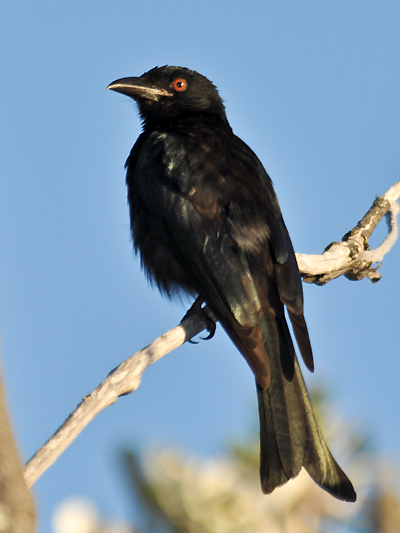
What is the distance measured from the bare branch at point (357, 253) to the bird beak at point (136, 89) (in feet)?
6.90

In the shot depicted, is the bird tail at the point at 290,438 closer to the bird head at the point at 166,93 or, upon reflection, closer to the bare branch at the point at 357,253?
the bare branch at the point at 357,253

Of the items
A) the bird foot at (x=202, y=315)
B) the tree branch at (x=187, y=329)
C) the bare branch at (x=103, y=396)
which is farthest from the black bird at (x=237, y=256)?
the bare branch at (x=103, y=396)

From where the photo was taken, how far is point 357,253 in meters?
5.38

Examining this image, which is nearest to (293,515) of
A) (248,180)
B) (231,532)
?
(231,532)

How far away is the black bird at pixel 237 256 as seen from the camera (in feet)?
13.1

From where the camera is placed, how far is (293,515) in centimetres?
361

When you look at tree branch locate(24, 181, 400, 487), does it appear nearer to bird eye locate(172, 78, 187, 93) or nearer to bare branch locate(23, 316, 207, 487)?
bare branch locate(23, 316, 207, 487)

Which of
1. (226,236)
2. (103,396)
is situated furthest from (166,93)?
(103,396)

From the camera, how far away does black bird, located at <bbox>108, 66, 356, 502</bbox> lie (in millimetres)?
3994

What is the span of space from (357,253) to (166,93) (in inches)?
89.6

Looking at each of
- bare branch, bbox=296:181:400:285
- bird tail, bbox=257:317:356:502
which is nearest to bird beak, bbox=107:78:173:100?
bare branch, bbox=296:181:400:285

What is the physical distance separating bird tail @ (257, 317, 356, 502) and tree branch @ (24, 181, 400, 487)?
0.64 metres

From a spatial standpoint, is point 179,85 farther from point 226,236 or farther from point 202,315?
point 202,315

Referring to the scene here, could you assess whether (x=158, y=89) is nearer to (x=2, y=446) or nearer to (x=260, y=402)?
(x=260, y=402)
